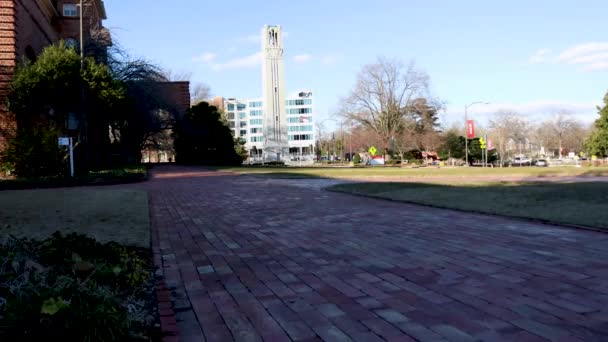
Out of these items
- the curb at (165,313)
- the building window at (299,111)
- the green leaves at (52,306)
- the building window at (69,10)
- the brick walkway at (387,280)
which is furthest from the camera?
the building window at (299,111)

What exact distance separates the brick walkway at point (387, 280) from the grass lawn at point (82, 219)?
0.57 m

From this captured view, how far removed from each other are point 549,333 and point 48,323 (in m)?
3.29

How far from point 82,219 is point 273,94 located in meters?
82.6

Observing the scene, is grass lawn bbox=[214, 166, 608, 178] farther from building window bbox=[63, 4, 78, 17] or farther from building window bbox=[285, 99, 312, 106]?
building window bbox=[285, 99, 312, 106]

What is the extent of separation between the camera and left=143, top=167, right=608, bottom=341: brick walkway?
3.55 meters

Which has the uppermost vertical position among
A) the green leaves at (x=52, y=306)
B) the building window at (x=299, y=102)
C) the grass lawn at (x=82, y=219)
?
the building window at (x=299, y=102)

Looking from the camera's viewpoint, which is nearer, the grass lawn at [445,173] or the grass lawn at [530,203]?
the grass lawn at [530,203]

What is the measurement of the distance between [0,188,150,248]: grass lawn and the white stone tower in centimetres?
7803

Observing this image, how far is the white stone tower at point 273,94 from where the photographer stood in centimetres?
8806

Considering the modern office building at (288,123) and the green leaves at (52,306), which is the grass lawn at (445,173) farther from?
the modern office building at (288,123)

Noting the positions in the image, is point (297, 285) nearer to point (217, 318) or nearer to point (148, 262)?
point (217, 318)

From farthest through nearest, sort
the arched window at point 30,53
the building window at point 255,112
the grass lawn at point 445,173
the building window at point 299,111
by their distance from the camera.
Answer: the building window at point 255,112 < the building window at point 299,111 < the grass lawn at point 445,173 < the arched window at point 30,53

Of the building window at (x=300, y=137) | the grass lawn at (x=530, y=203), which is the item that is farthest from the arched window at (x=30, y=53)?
the building window at (x=300, y=137)

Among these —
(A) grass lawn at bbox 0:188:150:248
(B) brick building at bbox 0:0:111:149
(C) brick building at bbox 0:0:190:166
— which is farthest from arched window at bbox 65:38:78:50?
(A) grass lawn at bbox 0:188:150:248
